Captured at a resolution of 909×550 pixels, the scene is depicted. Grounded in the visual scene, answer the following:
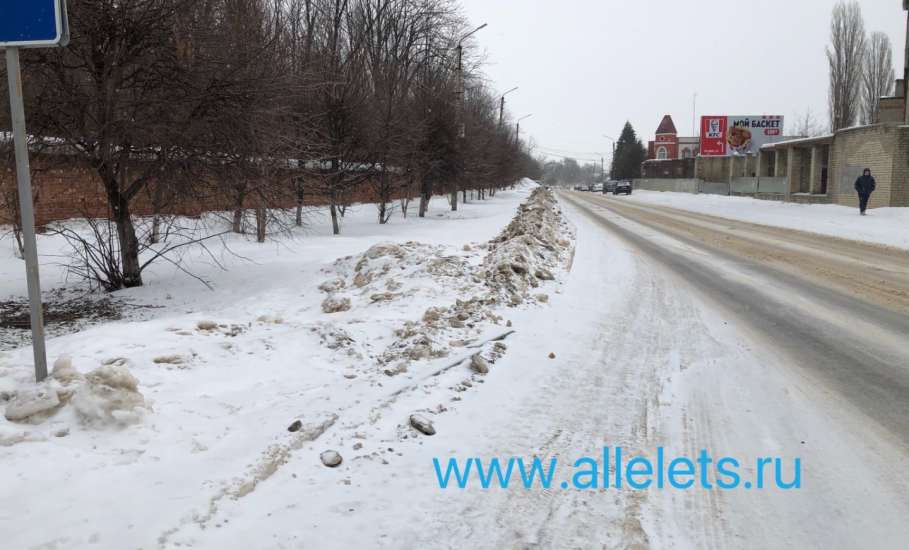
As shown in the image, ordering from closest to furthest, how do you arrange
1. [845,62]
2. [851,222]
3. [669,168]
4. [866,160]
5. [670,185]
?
[851,222] < [866,160] < [845,62] < [670,185] < [669,168]

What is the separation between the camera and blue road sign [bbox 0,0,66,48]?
3.84 meters

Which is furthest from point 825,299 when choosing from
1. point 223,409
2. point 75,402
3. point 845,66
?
point 845,66

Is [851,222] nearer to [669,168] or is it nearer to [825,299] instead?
[825,299]

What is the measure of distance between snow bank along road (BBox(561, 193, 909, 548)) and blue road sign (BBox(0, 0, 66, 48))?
4430 millimetres

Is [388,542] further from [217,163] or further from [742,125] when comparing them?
[742,125]

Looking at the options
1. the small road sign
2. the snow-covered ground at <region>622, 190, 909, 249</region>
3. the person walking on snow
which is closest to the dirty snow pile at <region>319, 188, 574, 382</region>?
the small road sign

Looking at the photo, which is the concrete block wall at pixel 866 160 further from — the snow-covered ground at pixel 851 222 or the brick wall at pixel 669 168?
the brick wall at pixel 669 168

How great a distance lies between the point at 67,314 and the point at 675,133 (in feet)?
370

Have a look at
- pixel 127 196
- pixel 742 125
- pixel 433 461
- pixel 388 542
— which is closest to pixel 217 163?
pixel 127 196

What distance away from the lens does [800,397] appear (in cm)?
475

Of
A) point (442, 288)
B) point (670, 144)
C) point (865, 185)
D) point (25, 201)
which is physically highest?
point (670, 144)

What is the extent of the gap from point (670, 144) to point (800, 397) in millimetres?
109911

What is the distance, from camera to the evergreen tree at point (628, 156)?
346ft

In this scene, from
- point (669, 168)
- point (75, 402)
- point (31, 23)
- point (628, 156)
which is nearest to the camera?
point (75, 402)
